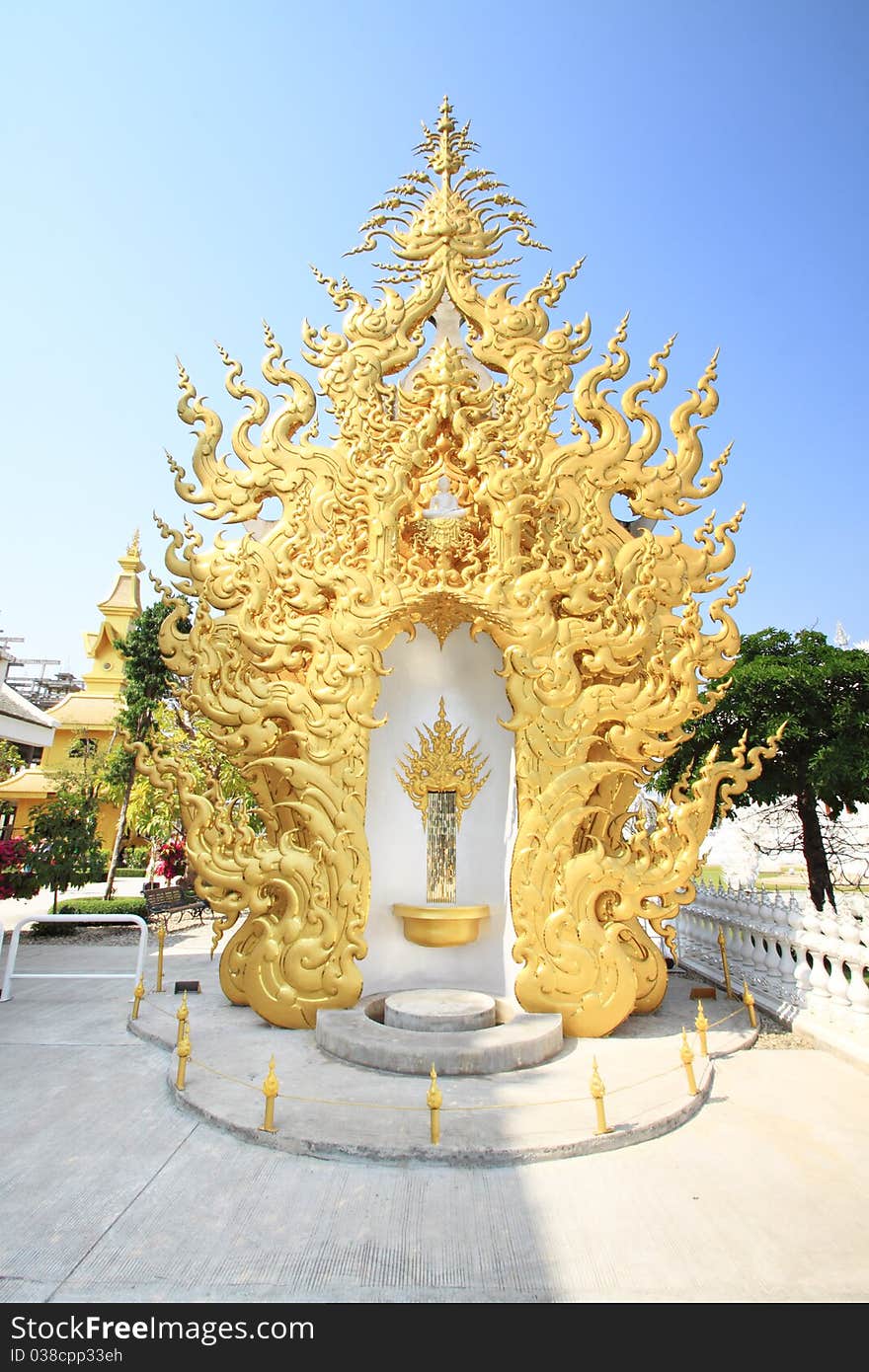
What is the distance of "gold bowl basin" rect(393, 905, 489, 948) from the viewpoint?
23.6 feet

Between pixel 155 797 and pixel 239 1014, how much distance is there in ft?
36.7

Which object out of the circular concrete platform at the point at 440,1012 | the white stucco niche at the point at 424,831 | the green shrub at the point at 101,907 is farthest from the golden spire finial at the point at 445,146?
the green shrub at the point at 101,907

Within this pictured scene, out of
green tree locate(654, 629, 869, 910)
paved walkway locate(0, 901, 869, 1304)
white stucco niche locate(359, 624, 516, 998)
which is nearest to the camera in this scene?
paved walkway locate(0, 901, 869, 1304)

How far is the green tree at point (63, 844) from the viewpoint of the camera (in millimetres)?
13547

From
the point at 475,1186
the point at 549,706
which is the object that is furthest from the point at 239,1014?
the point at 549,706

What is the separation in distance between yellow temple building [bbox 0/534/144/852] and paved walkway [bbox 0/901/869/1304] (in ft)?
69.5

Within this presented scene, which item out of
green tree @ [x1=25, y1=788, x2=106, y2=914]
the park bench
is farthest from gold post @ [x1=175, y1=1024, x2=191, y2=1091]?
green tree @ [x1=25, y1=788, x2=106, y2=914]

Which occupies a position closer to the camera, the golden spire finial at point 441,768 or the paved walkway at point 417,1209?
the paved walkway at point 417,1209

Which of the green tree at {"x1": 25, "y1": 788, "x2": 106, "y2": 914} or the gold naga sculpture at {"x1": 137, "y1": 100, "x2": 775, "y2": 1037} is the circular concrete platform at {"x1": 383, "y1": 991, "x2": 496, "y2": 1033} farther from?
the green tree at {"x1": 25, "y1": 788, "x2": 106, "y2": 914}

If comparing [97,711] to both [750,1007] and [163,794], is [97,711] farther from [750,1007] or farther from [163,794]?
[750,1007]

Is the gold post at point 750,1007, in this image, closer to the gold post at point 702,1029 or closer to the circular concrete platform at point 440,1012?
the gold post at point 702,1029

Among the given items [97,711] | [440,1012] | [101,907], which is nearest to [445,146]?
[440,1012]

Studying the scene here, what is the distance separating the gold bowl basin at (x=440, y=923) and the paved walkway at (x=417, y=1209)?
5.74ft

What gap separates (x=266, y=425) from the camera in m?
7.96
